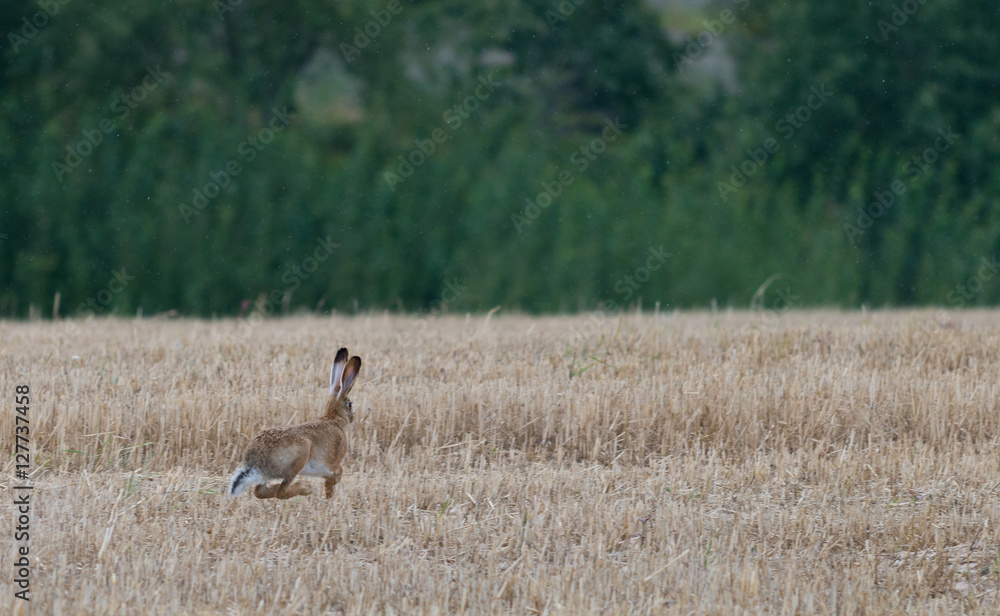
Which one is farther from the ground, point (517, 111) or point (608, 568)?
point (517, 111)

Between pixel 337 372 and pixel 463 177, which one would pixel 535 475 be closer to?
pixel 337 372

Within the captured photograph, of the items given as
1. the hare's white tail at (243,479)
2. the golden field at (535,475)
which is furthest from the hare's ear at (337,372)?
the hare's white tail at (243,479)

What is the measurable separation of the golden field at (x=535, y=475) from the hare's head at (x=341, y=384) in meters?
0.45

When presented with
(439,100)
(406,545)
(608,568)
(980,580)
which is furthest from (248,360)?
(439,100)

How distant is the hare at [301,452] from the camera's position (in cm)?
500

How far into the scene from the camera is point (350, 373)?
542 centimetres

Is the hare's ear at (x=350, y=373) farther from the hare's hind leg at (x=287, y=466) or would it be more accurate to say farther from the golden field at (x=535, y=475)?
the golden field at (x=535, y=475)

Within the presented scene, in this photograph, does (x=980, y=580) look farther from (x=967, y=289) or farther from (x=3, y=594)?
(x=967, y=289)

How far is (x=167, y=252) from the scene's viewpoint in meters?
23.5

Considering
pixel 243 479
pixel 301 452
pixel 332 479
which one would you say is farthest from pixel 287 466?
pixel 332 479

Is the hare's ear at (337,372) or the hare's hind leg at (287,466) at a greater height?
the hare's ear at (337,372)

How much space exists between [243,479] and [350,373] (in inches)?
30.1

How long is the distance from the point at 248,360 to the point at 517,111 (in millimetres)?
17726

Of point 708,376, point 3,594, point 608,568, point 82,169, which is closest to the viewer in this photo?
point 3,594
